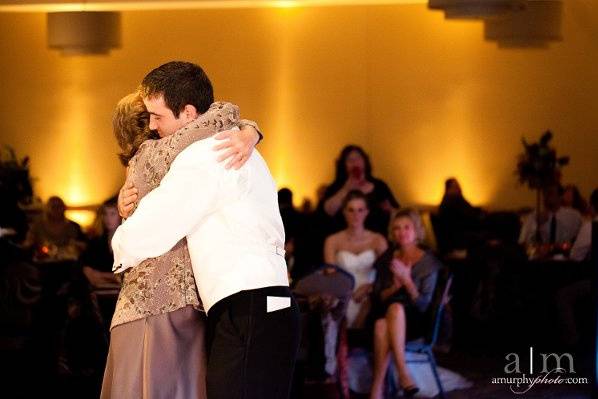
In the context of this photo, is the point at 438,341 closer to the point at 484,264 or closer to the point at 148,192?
the point at 484,264

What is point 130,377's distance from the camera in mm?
3035

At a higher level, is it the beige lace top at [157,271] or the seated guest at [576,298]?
the beige lace top at [157,271]

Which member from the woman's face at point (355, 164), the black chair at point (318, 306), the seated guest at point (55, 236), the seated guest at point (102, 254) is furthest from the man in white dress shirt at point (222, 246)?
the woman's face at point (355, 164)

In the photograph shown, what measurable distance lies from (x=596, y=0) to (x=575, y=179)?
4.25ft

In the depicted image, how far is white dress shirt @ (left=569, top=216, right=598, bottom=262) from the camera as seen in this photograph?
7.99m

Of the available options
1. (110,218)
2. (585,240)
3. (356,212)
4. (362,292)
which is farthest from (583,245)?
(110,218)

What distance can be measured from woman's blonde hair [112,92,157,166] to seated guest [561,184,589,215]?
19.7 ft

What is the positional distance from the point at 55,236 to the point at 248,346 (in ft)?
19.6

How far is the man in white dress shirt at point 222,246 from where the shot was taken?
284cm

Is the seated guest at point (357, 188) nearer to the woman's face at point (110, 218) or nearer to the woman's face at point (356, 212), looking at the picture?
the woman's face at point (356, 212)

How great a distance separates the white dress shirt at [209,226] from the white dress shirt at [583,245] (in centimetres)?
541

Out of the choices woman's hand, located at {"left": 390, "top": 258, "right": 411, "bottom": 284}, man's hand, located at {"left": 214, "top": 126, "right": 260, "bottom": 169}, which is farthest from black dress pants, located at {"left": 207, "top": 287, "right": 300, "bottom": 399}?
woman's hand, located at {"left": 390, "top": 258, "right": 411, "bottom": 284}

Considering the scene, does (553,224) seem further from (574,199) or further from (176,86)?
(176,86)

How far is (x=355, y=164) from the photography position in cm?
875
